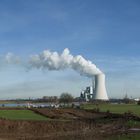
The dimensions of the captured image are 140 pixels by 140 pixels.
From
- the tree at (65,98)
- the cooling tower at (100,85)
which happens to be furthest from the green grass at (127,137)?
the tree at (65,98)

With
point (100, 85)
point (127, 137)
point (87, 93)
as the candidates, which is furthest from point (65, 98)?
point (127, 137)

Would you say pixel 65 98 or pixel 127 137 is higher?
pixel 65 98

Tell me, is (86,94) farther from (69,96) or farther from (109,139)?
(109,139)

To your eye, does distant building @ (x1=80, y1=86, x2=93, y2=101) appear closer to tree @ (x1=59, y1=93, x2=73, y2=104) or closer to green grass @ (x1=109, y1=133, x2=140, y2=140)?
tree @ (x1=59, y1=93, x2=73, y2=104)

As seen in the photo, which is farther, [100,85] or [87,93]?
[87,93]

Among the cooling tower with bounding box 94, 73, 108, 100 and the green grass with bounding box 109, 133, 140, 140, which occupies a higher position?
the cooling tower with bounding box 94, 73, 108, 100

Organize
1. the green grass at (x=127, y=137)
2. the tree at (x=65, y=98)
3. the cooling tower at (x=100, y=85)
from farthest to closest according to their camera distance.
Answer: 1. the tree at (x=65, y=98)
2. the cooling tower at (x=100, y=85)
3. the green grass at (x=127, y=137)

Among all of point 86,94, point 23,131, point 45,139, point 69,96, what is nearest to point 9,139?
point 45,139

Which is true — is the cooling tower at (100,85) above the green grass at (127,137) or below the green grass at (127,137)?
above

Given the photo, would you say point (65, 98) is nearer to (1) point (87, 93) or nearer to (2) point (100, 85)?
(1) point (87, 93)

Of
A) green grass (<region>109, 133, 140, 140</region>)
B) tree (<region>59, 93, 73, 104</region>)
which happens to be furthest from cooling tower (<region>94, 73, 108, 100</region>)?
green grass (<region>109, 133, 140, 140</region>)

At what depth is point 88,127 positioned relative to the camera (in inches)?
1507

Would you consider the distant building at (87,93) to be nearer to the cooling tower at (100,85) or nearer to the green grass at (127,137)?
the cooling tower at (100,85)

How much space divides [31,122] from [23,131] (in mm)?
2538
